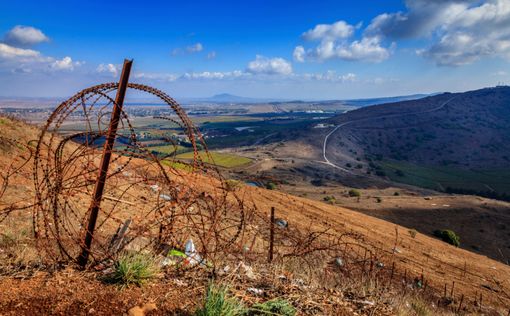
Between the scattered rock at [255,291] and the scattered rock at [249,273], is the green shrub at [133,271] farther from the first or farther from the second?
the scattered rock at [249,273]

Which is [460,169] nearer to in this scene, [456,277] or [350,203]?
[350,203]

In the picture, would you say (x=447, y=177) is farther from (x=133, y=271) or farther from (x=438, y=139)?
(x=133, y=271)

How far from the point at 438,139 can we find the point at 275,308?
5859 inches

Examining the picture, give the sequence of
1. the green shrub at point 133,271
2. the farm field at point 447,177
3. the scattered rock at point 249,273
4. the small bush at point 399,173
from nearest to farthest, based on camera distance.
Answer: the green shrub at point 133,271 < the scattered rock at point 249,273 < the farm field at point 447,177 < the small bush at point 399,173

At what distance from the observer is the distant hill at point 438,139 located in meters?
97.9

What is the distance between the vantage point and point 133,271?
4066mm

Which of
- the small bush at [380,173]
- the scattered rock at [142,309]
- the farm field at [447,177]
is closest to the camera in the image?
the scattered rock at [142,309]

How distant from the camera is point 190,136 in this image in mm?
4219

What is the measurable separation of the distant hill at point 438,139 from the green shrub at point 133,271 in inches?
3631

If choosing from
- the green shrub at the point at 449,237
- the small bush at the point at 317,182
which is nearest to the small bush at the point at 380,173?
the small bush at the point at 317,182

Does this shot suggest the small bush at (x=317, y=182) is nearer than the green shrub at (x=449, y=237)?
No

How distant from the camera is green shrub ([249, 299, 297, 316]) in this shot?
3.74 meters

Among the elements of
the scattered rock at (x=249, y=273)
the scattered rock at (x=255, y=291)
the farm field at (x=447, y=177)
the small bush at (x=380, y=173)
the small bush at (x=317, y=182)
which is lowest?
the farm field at (x=447, y=177)

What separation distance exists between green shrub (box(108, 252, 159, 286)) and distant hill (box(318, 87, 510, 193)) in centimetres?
9224
